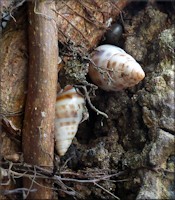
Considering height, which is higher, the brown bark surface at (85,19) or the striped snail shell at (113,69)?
the brown bark surface at (85,19)

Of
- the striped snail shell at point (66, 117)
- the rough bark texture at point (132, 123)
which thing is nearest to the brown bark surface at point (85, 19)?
the rough bark texture at point (132, 123)

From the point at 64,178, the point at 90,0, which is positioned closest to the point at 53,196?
the point at 64,178

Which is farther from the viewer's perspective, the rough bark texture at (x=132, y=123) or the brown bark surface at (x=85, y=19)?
the brown bark surface at (x=85, y=19)

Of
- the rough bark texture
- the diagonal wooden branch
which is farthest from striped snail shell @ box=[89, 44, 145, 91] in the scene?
the diagonal wooden branch

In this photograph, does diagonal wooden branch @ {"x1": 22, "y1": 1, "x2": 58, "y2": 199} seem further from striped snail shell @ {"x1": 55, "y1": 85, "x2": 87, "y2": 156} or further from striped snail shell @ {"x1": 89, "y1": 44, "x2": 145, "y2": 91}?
striped snail shell @ {"x1": 89, "y1": 44, "x2": 145, "y2": 91}

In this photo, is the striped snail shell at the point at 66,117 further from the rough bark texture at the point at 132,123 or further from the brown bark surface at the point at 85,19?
the brown bark surface at the point at 85,19

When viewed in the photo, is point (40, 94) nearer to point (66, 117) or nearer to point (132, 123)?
point (66, 117)

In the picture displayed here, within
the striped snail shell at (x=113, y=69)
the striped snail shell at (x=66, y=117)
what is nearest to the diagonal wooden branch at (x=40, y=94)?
the striped snail shell at (x=66, y=117)
